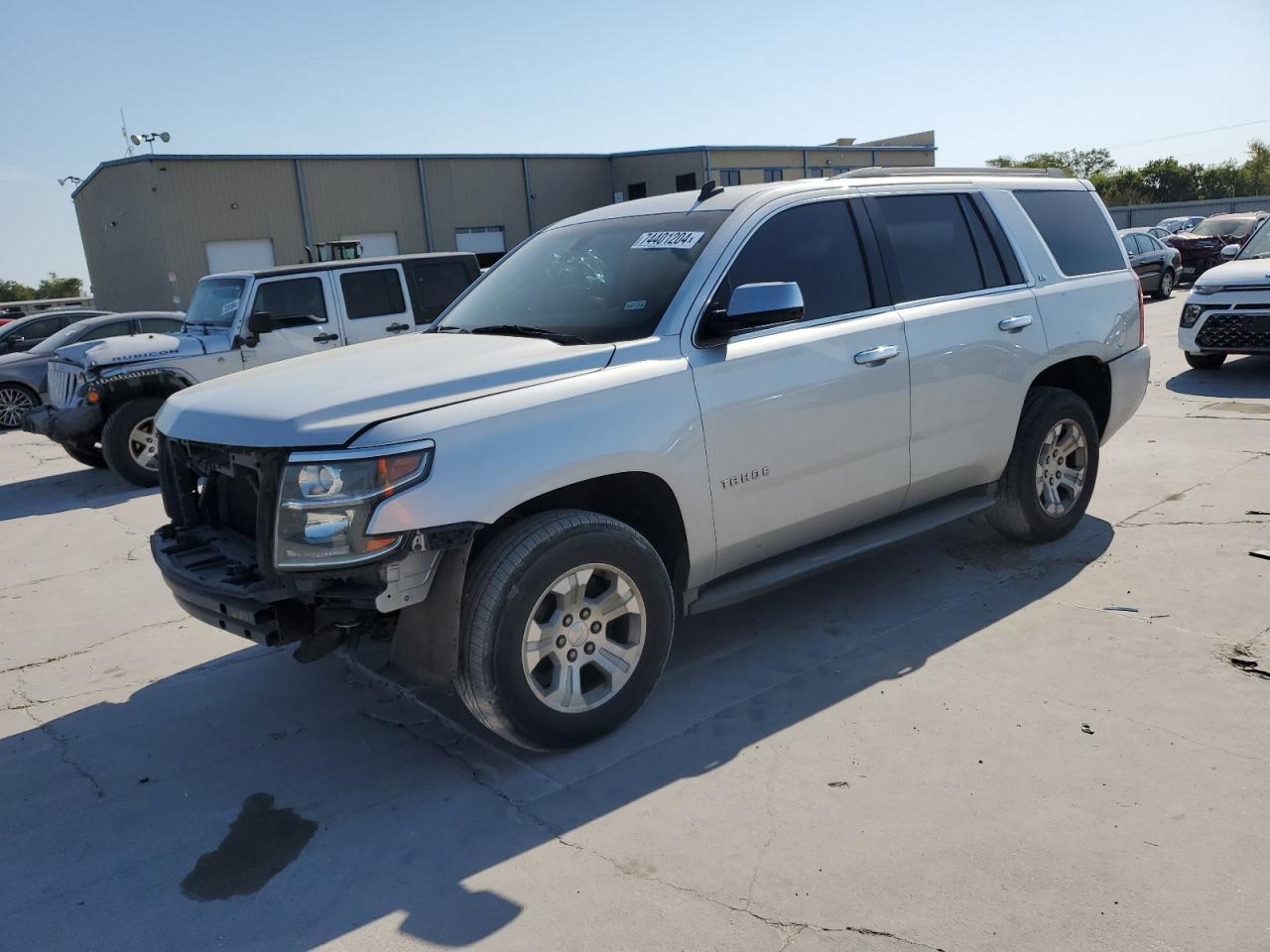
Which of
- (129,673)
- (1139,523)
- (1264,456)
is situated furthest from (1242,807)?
(1264,456)

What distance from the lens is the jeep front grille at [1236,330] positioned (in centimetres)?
1039

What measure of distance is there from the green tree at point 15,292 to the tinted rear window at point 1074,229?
3041 inches

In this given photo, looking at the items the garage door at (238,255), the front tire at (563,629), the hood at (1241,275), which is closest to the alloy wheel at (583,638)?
the front tire at (563,629)

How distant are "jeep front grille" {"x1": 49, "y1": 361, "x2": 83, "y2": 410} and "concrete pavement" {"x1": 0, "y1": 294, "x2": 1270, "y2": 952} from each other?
476 cm

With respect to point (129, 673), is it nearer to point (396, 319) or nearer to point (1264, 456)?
point (396, 319)

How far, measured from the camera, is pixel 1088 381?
5766mm

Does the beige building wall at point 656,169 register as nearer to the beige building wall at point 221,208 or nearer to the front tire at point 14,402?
the beige building wall at point 221,208

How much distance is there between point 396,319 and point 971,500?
23.2 feet

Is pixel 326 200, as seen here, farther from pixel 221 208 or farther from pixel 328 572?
pixel 328 572

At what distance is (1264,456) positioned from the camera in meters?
7.29

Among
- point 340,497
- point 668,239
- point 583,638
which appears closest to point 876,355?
point 668,239

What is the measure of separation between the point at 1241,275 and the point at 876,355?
8.38m

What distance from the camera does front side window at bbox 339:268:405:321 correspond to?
33.6ft

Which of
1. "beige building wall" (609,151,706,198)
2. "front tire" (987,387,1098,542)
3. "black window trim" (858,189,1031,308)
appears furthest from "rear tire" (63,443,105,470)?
"beige building wall" (609,151,706,198)
